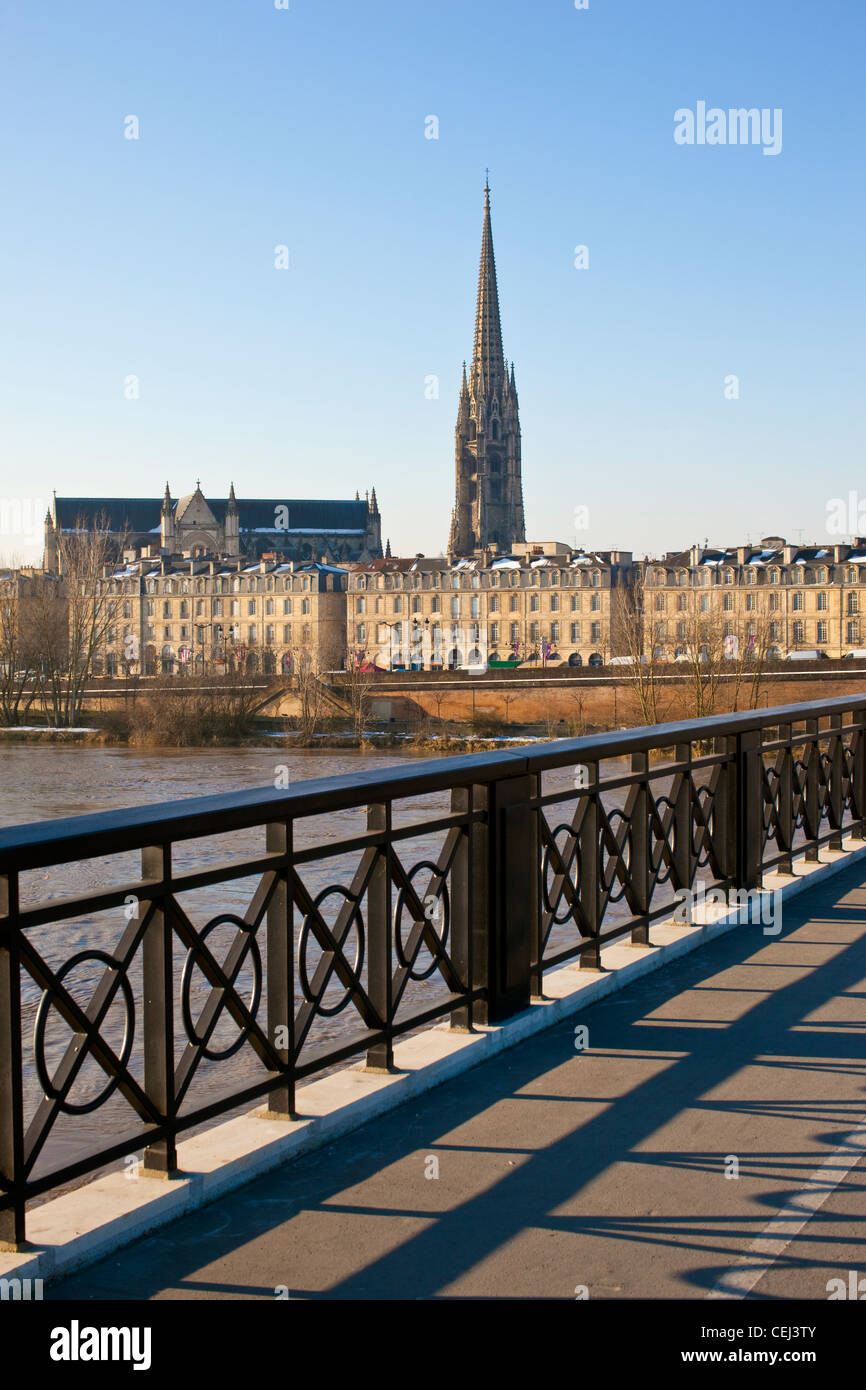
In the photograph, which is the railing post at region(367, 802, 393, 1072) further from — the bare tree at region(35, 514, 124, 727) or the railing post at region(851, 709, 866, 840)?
the bare tree at region(35, 514, 124, 727)

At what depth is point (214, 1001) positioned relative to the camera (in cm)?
372

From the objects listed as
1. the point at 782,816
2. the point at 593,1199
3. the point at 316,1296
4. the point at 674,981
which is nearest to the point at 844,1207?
the point at 593,1199

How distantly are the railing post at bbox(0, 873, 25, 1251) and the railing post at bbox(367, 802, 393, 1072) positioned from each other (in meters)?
1.43

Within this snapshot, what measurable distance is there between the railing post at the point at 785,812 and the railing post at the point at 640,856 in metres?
2.12

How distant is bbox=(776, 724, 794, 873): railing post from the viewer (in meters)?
8.21

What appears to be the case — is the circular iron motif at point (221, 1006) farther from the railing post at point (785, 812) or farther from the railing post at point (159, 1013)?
the railing post at point (785, 812)

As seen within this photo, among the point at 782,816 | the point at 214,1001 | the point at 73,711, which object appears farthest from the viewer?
the point at 73,711

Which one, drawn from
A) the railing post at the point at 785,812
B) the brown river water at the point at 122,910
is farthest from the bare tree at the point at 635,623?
the railing post at the point at 785,812

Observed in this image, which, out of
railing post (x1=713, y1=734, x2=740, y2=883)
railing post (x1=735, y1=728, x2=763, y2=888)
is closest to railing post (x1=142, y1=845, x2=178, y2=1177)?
railing post (x1=713, y1=734, x2=740, y2=883)

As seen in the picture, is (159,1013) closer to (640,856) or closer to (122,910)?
(640,856)

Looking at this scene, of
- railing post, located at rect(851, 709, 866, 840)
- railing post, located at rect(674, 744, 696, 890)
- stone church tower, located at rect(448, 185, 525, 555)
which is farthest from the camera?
stone church tower, located at rect(448, 185, 525, 555)

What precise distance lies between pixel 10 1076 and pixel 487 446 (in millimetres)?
127469

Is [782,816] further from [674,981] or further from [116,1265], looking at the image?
[116,1265]

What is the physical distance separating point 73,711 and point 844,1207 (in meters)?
59.0
